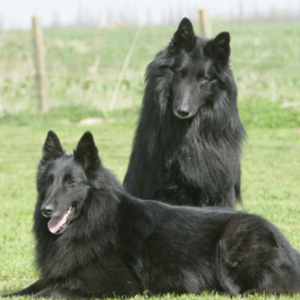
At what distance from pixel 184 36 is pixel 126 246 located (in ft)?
8.04

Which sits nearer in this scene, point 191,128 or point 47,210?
point 47,210

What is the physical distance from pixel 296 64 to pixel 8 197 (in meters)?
21.1

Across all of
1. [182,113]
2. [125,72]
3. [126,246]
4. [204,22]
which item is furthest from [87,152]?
[125,72]

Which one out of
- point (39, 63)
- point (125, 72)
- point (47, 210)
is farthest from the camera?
point (125, 72)

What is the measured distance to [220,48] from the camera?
603 centimetres

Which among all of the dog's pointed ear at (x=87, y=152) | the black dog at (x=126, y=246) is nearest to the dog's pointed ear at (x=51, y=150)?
the black dog at (x=126, y=246)

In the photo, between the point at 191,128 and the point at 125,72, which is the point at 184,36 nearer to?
the point at 191,128

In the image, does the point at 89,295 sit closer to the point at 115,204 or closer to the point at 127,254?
the point at 127,254

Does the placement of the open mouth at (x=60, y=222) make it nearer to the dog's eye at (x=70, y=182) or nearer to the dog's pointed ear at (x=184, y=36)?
the dog's eye at (x=70, y=182)

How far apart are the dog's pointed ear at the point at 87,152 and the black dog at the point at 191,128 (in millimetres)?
1526

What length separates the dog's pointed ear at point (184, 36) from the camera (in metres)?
6.04

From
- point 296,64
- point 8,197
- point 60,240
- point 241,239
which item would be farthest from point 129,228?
point 296,64

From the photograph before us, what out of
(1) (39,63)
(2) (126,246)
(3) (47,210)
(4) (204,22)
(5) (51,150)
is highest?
(4) (204,22)

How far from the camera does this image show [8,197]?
10.0 m
